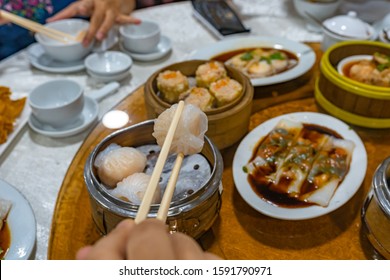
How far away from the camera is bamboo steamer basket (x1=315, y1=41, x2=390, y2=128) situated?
192cm

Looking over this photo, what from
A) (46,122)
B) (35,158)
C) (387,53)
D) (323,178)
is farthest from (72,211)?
(387,53)

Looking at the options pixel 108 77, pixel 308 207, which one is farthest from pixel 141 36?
pixel 308 207

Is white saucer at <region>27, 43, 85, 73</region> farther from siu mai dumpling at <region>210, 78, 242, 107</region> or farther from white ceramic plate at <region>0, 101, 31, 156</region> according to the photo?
siu mai dumpling at <region>210, 78, 242, 107</region>

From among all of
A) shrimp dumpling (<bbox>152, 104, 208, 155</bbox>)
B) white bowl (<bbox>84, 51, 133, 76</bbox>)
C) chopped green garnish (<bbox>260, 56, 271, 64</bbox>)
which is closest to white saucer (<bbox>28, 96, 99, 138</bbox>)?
white bowl (<bbox>84, 51, 133, 76</bbox>)

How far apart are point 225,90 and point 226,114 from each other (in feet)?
0.61

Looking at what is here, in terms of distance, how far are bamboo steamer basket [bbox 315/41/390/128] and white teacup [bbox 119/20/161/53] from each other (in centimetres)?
120

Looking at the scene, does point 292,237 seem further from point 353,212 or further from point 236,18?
point 236,18

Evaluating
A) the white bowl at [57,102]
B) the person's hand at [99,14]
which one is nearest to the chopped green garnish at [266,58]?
the person's hand at [99,14]

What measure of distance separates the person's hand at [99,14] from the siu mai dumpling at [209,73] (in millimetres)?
1011

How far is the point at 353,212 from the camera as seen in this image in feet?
5.14

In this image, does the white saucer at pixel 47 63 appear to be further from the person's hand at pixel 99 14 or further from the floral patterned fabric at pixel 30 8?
the floral patterned fabric at pixel 30 8

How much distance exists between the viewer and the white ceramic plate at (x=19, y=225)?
4.41ft

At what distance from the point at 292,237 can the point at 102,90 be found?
4.89 ft

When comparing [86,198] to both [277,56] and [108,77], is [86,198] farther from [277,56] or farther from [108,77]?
[277,56]
